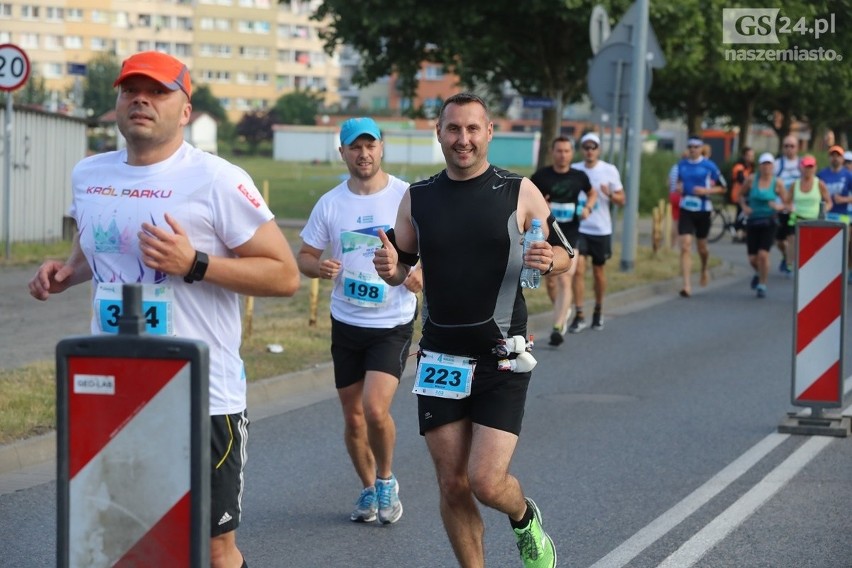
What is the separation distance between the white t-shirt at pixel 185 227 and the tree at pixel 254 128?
11329 cm

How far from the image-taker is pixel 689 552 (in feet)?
21.8

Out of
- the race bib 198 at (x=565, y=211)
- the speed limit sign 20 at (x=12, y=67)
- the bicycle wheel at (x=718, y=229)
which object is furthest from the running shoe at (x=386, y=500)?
the bicycle wheel at (x=718, y=229)

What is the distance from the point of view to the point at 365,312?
7277 mm

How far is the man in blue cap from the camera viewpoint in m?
7.17

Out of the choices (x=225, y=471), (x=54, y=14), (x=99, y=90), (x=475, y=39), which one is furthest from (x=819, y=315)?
(x=54, y=14)

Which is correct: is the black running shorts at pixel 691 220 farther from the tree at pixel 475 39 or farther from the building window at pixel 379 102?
the building window at pixel 379 102

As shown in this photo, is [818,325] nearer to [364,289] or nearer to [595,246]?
[364,289]

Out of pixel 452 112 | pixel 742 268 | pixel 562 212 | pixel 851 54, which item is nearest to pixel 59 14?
pixel 851 54

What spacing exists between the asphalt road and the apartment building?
11757cm

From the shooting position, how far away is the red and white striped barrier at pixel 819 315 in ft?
32.2

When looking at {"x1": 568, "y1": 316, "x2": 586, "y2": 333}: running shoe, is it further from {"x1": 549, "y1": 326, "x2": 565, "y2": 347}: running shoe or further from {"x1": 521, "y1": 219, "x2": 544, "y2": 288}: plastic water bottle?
{"x1": 521, "y1": 219, "x2": 544, "y2": 288}: plastic water bottle

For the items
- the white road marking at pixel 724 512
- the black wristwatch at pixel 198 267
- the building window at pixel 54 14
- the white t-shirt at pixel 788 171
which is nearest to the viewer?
the black wristwatch at pixel 198 267

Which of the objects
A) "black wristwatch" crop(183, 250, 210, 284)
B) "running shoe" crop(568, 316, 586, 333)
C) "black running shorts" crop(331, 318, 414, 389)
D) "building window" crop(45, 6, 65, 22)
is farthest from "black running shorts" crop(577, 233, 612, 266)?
"building window" crop(45, 6, 65, 22)

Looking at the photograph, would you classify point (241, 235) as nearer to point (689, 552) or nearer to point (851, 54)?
point (689, 552)
